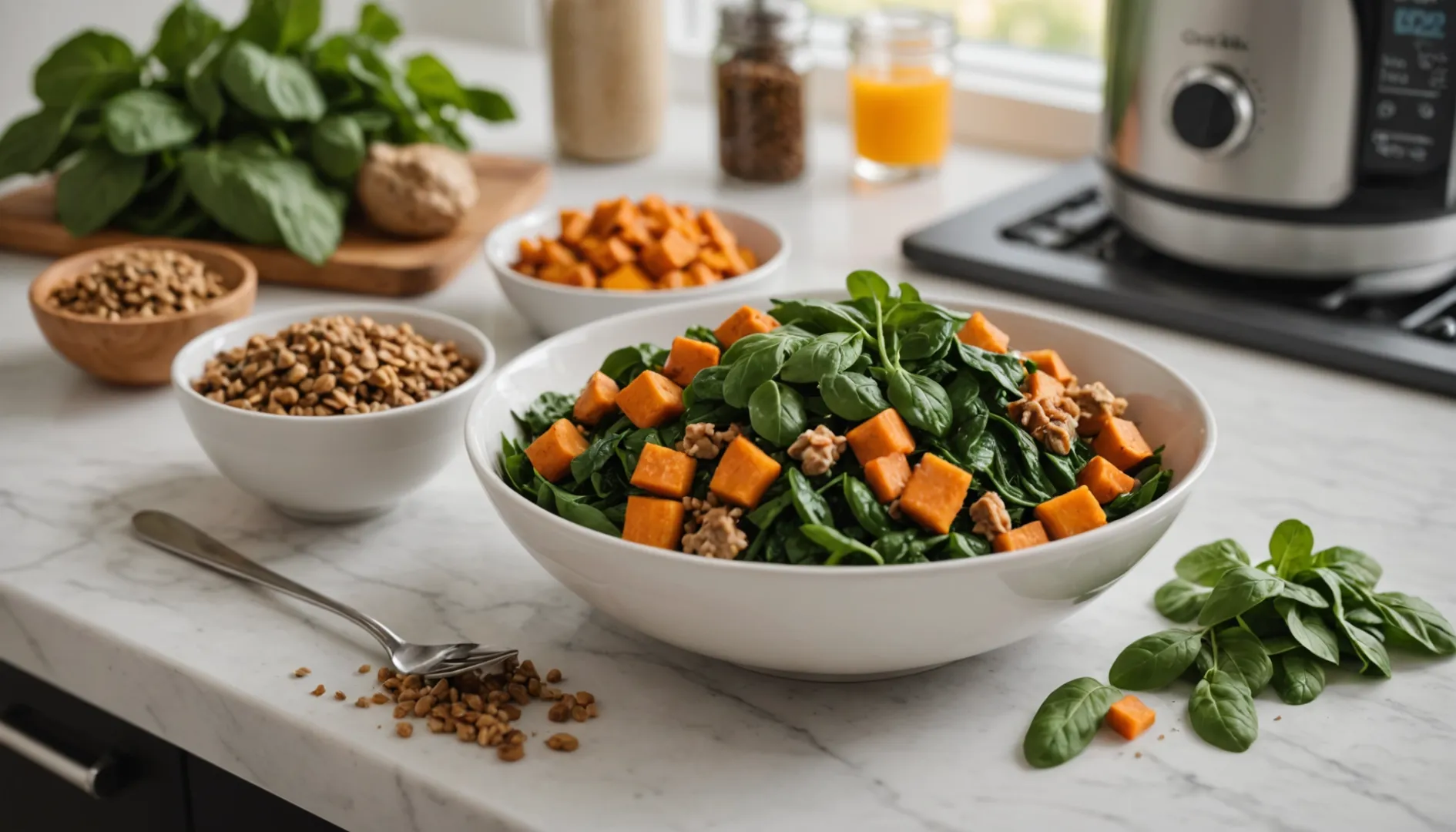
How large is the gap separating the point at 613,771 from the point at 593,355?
40 centimetres

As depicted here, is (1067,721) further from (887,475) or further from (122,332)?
(122,332)

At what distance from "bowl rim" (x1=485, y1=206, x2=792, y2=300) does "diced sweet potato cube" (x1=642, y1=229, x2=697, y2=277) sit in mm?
28

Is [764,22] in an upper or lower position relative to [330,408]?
upper

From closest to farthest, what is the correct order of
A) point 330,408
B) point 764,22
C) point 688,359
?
point 688,359 < point 330,408 < point 764,22

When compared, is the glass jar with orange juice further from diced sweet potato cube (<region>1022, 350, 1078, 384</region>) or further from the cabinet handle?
the cabinet handle

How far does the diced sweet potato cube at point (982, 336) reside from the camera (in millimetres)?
978

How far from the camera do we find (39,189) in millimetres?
1751

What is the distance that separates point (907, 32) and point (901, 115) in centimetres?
10

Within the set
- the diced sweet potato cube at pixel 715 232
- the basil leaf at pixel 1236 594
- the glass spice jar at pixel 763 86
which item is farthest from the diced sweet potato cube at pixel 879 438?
the glass spice jar at pixel 763 86

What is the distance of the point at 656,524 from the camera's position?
2.78ft

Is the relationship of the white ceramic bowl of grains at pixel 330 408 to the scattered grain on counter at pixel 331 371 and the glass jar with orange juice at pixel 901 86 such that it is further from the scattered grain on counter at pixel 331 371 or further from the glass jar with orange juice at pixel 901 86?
the glass jar with orange juice at pixel 901 86

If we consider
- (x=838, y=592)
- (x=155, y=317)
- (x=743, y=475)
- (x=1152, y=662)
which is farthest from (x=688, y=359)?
(x=155, y=317)

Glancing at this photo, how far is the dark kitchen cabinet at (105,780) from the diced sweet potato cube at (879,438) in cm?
43

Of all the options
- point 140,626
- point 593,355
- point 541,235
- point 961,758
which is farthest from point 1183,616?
point 541,235
